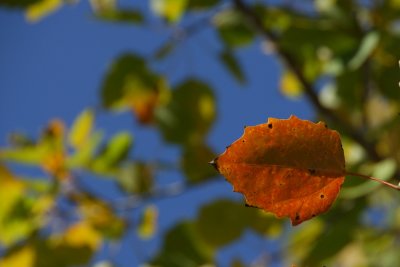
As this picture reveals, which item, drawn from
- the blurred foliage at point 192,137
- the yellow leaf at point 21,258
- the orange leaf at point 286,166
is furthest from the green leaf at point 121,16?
the orange leaf at point 286,166

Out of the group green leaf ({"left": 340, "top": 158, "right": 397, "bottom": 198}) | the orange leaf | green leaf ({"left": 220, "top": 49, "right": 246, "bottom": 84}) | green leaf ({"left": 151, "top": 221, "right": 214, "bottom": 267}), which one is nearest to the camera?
the orange leaf

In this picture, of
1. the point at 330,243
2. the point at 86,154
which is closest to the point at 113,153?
the point at 86,154

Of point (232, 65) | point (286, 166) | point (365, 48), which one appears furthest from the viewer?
point (232, 65)

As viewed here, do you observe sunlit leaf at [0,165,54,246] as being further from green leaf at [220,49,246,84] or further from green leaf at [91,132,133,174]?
green leaf at [220,49,246,84]

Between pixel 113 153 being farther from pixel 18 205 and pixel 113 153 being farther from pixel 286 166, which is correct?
pixel 286 166

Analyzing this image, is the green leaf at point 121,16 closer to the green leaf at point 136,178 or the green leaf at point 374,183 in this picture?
the green leaf at point 136,178

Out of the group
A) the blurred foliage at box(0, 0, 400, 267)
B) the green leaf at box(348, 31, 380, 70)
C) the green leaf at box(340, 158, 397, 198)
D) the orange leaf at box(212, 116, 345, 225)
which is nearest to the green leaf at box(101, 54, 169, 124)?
the blurred foliage at box(0, 0, 400, 267)
